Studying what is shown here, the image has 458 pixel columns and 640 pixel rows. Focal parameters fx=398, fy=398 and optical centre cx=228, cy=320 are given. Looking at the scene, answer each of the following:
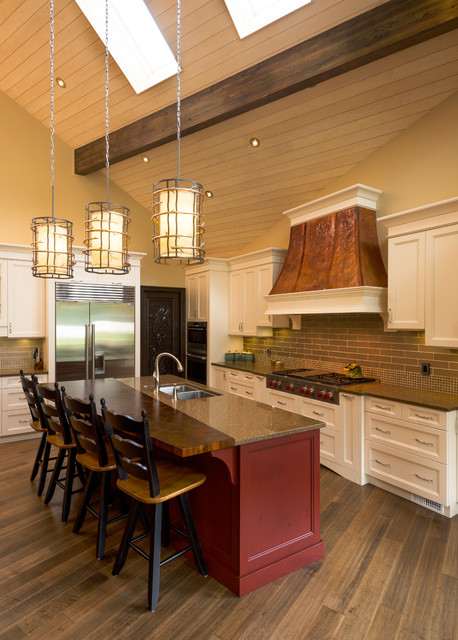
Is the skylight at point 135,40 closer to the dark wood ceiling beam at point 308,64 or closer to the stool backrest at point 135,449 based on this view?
the dark wood ceiling beam at point 308,64

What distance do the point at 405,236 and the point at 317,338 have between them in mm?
1819

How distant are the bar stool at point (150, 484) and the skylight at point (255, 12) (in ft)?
11.4

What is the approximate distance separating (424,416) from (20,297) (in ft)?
16.1

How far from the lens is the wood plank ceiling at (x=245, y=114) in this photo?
11.4 ft

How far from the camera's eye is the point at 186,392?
3.55m

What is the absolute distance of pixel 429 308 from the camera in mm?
3369

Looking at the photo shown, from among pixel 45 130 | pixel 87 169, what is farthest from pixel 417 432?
pixel 45 130

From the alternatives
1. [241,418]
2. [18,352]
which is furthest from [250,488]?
[18,352]

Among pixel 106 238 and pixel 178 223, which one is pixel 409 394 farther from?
pixel 106 238

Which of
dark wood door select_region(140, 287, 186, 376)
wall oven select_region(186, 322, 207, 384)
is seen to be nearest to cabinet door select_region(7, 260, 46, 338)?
dark wood door select_region(140, 287, 186, 376)

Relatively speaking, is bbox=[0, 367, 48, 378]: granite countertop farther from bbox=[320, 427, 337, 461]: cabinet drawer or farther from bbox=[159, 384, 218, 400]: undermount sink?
bbox=[320, 427, 337, 461]: cabinet drawer

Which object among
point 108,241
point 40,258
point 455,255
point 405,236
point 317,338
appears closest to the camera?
point 108,241

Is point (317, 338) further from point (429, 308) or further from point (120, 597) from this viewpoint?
point (120, 597)

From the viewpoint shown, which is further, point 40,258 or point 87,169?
point 87,169
